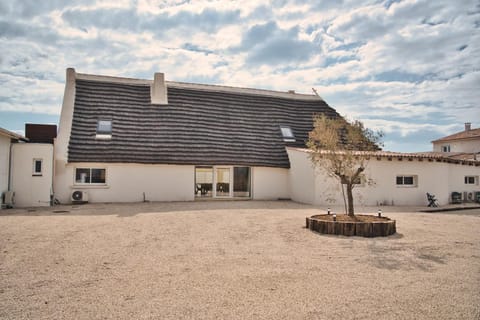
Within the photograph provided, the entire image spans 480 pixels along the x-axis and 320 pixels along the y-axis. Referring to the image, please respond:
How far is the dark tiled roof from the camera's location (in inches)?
671

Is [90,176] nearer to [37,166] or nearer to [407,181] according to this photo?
[37,166]

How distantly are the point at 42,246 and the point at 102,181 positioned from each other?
9645mm

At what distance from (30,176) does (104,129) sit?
404 centimetres

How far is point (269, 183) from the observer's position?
62.6ft

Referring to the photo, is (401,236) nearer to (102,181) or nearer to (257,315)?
(257,315)

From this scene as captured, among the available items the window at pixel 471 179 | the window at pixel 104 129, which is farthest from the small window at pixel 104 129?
the window at pixel 471 179

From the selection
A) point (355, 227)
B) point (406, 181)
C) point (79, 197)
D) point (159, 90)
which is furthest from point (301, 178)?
point (79, 197)

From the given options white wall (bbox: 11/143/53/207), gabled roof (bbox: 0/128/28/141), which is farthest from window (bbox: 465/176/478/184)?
gabled roof (bbox: 0/128/28/141)

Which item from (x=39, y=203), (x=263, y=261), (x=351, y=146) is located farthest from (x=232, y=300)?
(x=39, y=203)

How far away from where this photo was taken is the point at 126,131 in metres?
17.8

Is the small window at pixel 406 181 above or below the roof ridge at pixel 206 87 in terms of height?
below

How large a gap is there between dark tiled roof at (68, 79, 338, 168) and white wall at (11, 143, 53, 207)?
4.09 ft

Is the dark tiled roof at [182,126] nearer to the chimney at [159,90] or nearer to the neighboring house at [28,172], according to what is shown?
the chimney at [159,90]

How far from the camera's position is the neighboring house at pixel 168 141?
16.7m
